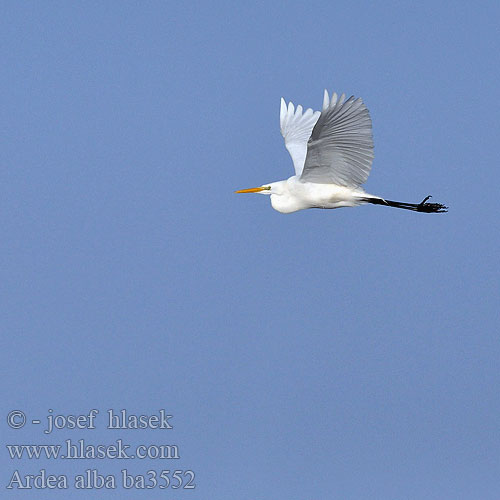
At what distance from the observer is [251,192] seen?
1544 centimetres

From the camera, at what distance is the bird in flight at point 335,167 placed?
12.2m

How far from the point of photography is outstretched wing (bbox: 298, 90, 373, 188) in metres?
12.0

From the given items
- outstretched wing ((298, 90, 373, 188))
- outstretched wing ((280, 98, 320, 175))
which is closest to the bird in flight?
outstretched wing ((298, 90, 373, 188))

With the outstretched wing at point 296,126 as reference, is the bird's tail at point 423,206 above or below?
below

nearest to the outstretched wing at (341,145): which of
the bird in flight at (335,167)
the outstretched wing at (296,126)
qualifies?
the bird in flight at (335,167)

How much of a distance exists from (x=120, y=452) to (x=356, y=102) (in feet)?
20.8

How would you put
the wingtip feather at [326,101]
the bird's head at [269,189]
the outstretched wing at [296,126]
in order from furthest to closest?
the outstretched wing at [296,126]
the bird's head at [269,189]
the wingtip feather at [326,101]

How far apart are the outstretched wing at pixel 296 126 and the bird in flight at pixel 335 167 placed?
386mm

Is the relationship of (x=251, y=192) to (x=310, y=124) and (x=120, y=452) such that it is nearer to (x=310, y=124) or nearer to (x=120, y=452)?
(x=310, y=124)

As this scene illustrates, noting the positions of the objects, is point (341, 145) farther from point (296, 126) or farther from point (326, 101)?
point (296, 126)

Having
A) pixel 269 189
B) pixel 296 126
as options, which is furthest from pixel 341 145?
pixel 296 126

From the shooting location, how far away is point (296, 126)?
16984mm

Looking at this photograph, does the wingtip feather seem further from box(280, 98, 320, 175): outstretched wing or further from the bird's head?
box(280, 98, 320, 175): outstretched wing

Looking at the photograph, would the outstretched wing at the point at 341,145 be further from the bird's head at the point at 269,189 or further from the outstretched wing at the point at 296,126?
the outstretched wing at the point at 296,126
